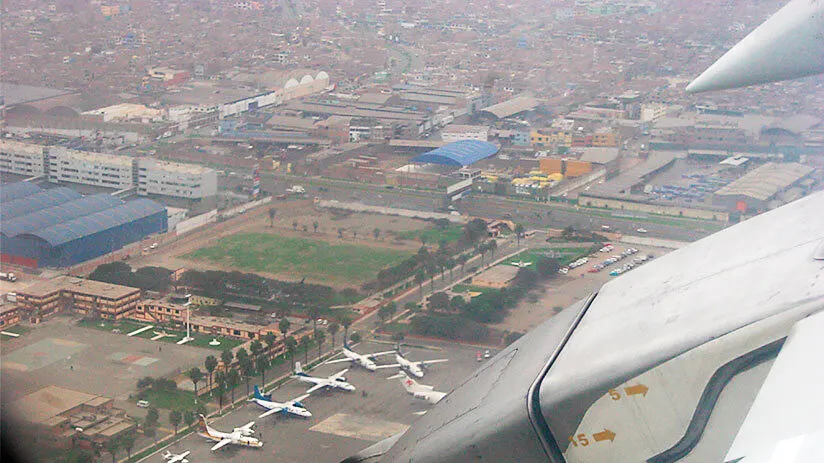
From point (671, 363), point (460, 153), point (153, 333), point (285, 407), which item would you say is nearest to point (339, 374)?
point (285, 407)

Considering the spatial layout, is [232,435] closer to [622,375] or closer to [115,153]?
[622,375]

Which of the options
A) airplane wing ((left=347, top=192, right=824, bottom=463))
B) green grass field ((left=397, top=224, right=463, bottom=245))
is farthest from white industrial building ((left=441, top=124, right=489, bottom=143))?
airplane wing ((left=347, top=192, right=824, bottom=463))

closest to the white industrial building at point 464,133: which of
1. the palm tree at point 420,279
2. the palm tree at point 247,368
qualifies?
the palm tree at point 420,279

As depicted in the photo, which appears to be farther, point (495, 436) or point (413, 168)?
point (413, 168)

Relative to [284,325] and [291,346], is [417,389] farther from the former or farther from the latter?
[284,325]

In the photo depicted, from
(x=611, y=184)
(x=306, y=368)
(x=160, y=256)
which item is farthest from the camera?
(x=611, y=184)

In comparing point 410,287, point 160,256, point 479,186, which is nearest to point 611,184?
point 479,186

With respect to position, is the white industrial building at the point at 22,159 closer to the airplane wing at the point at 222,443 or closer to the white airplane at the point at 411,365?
the white airplane at the point at 411,365
